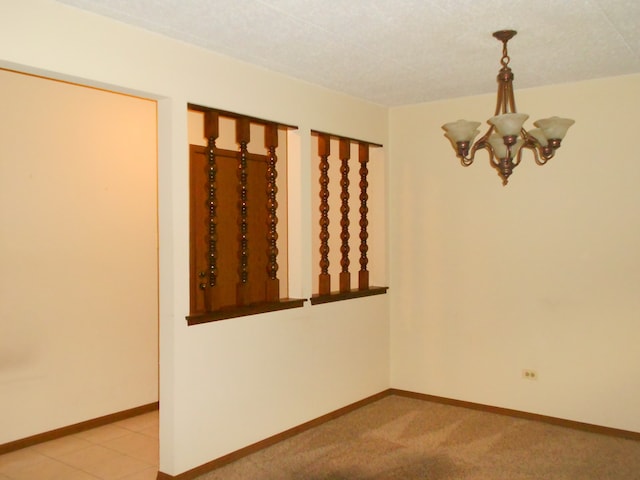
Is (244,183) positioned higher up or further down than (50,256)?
higher up

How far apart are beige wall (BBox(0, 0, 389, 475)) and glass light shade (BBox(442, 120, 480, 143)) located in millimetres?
1370

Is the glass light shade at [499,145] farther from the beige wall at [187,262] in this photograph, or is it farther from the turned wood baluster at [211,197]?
the turned wood baluster at [211,197]

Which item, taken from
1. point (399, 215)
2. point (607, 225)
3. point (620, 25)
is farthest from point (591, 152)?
point (399, 215)

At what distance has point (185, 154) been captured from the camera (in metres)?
3.38

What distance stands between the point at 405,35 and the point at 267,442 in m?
2.76

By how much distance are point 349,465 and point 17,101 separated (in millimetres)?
3297

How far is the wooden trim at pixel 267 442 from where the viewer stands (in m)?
3.39

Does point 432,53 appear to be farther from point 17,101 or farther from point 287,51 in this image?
point 17,101

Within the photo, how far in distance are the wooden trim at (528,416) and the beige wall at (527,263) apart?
0.04 meters

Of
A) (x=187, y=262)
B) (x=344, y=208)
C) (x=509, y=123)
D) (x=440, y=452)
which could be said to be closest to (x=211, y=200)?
(x=187, y=262)

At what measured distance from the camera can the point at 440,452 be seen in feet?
12.4

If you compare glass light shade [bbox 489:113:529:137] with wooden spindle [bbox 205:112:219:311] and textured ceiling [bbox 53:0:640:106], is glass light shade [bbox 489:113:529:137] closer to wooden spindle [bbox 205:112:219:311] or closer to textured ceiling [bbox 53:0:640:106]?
textured ceiling [bbox 53:0:640:106]

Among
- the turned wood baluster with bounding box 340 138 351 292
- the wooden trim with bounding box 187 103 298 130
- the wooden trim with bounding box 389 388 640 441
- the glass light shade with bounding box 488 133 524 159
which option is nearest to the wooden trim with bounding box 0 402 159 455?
the turned wood baluster with bounding box 340 138 351 292

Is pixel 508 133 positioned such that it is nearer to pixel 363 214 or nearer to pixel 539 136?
pixel 539 136
